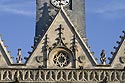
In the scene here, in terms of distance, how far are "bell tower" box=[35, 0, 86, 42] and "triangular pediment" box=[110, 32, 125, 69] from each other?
263 cm

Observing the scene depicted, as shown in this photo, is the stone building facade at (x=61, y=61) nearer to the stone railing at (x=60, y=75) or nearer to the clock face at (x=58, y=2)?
Answer: the stone railing at (x=60, y=75)

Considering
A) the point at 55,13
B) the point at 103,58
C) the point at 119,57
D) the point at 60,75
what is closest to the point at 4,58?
the point at 60,75

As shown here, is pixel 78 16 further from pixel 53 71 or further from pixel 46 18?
pixel 53 71

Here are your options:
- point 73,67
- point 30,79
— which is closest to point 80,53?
point 73,67

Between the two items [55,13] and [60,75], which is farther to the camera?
[55,13]

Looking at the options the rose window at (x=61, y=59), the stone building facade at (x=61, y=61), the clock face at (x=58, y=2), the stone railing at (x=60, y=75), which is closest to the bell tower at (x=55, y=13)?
the clock face at (x=58, y=2)

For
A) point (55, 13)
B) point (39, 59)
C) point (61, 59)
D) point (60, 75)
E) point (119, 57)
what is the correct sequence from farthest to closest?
point (55, 13) < point (119, 57) < point (61, 59) < point (39, 59) < point (60, 75)

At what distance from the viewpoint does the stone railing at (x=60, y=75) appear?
31.7m

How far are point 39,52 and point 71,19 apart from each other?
3.39 metres

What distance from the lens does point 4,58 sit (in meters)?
32.4

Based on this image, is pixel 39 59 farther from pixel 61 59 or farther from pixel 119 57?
pixel 119 57

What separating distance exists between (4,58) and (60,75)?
3174 mm

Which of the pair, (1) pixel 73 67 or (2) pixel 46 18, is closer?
(1) pixel 73 67

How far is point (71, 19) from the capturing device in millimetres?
34844
